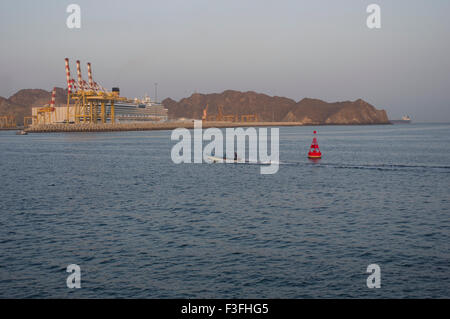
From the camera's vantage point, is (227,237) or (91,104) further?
(91,104)

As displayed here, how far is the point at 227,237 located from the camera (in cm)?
1759

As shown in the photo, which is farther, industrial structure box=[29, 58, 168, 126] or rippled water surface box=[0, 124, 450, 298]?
industrial structure box=[29, 58, 168, 126]

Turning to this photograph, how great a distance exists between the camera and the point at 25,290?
12.2 metres

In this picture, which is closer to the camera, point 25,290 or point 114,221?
point 25,290

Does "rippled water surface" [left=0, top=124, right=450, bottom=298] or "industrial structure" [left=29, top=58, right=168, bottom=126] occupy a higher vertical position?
"industrial structure" [left=29, top=58, right=168, bottom=126]

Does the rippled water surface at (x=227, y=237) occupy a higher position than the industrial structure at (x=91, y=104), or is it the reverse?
the industrial structure at (x=91, y=104)

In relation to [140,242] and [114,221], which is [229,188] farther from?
[140,242]

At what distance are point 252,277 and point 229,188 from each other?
17.8m

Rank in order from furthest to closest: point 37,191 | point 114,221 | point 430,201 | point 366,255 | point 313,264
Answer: point 37,191, point 430,201, point 114,221, point 366,255, point 313,264

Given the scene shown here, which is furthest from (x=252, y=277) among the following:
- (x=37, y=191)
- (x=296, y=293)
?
(x=37, y=191)

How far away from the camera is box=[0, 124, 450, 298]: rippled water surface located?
41.2 ft

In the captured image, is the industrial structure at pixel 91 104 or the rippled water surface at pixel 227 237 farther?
the industrial structure at pixel 91 104

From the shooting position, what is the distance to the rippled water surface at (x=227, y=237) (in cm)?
1255
